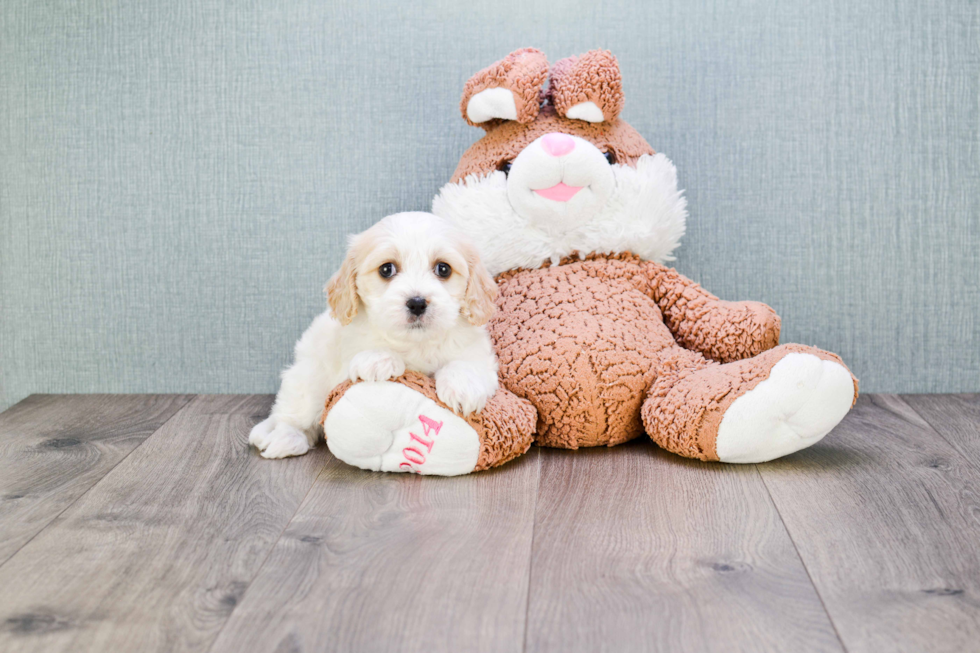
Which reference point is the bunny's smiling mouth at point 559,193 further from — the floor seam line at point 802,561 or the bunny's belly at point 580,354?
the floor seam line at point 802,561

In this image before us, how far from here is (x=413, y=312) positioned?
1.41 metres

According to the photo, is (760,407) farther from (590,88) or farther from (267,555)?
(267,555)

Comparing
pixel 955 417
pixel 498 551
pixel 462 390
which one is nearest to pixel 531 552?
pixel 498 551

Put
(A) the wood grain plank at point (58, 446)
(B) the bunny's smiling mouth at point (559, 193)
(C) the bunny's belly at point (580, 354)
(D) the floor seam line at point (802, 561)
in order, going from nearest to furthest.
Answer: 1. (D) the floor seam line at point (802, 561)
2. (A) the wood grain plank at point (58, 446)
3. (C) the bunny's belly at point (580, 354)
4. (B) the bunny's smiling mouth at point (559, 193)

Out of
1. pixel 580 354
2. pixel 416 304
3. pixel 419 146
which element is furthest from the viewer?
pixel 419 146

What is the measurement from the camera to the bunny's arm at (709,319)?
5.46 feet

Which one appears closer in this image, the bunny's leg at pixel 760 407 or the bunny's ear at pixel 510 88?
the bunny's leg at pixel 760 407

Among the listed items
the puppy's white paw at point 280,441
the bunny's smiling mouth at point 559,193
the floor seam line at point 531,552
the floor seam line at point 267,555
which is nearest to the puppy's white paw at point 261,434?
the puppy's white paw at point 280,441

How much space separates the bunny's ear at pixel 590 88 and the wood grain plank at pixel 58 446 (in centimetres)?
117

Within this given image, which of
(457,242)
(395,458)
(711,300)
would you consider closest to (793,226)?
(711,300)

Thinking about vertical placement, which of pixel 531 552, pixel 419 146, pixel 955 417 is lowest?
pixel 955 417

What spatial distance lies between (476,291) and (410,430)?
281mm

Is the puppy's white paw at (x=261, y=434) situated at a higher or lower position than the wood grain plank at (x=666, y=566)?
higher

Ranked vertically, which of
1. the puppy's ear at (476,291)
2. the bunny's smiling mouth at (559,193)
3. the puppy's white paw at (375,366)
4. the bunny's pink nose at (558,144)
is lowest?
the puppy's white paw at (375,366)
